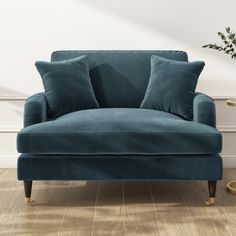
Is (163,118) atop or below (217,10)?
below

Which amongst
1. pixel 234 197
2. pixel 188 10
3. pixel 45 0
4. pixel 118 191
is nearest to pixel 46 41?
pixel 45 0

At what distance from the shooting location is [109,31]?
3.90m

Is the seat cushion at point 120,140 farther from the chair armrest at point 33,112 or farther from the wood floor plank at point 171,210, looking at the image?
the wood floor plank at point 171,210

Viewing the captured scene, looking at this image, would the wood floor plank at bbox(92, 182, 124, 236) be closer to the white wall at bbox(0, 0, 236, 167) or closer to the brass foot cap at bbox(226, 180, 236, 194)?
the brass foot cap at bbox(226, 180, 236, 194)

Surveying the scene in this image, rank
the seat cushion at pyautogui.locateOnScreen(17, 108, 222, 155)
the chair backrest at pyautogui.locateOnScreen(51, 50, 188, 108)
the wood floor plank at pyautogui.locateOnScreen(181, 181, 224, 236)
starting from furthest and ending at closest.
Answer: the chair backrest at pyautogui.locateOnScreen(51, 50, 188, 108)
the seat cushion at pyautogui.locateOnScreen(17, 108, 222, 155)
the wood floor plank at pyautogui.locateOnScreen(181, 181, 224, 236)

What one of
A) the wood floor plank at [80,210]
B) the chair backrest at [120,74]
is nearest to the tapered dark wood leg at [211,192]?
the wood floor plank at [80,210]

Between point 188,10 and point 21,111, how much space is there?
1.55m

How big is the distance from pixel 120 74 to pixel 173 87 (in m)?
0.44

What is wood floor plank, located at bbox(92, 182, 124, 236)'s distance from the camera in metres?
2.54

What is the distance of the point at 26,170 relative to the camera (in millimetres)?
2883

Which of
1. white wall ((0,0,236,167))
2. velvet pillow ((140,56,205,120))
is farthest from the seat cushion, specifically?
white wall ((0,0,236,167))

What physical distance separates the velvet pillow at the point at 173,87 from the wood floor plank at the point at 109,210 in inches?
24.1

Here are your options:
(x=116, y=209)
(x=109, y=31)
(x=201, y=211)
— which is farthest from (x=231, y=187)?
(x=109, y=31)

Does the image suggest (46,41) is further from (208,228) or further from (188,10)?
(208,228)
